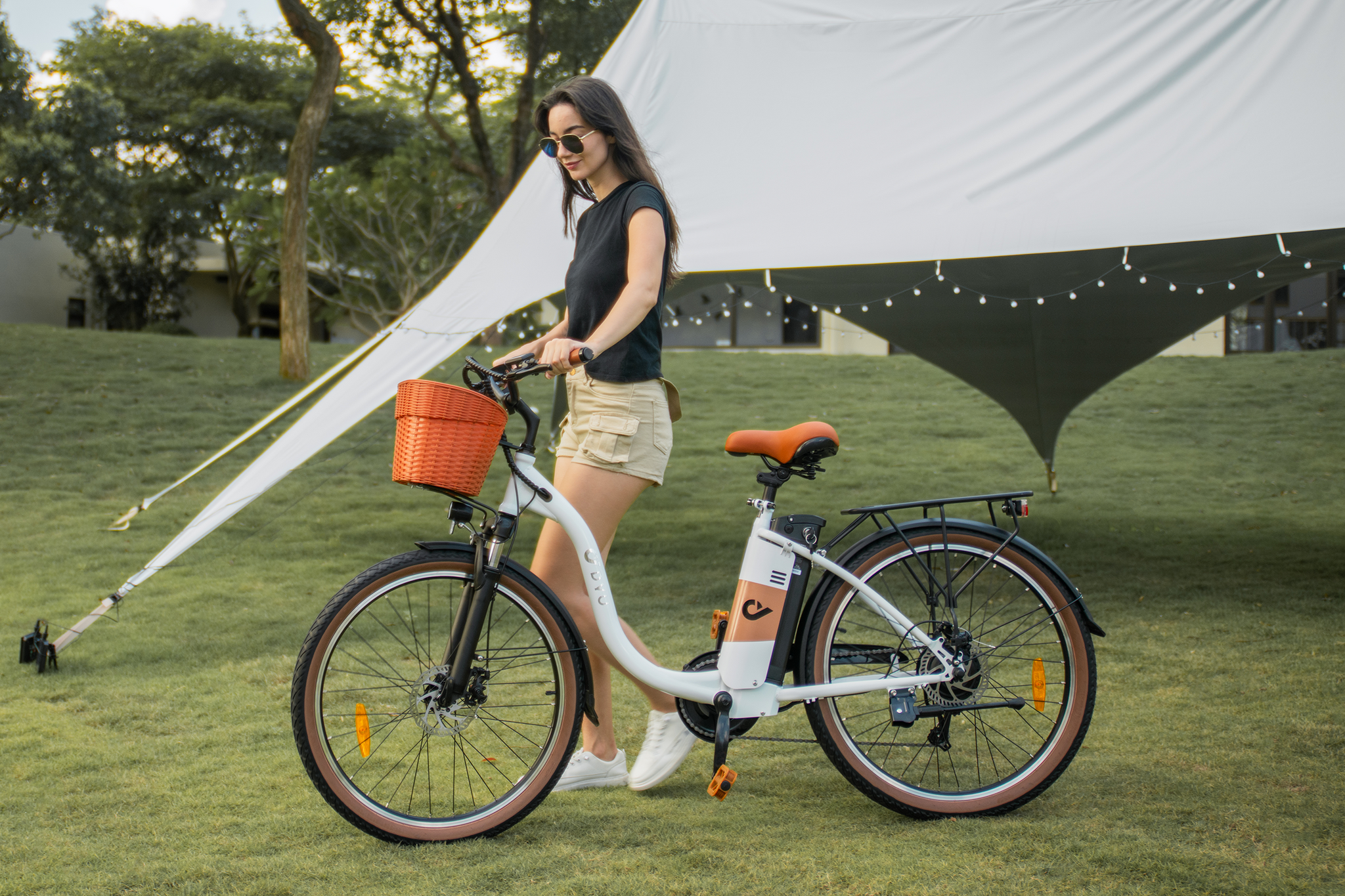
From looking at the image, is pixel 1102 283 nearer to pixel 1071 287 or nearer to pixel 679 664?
pixel 1071 287

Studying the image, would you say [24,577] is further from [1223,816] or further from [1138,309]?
[1138,309]

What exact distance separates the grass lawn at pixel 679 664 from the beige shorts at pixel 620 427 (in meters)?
0.76

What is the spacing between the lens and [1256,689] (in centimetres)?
336

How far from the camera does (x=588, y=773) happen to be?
257cm

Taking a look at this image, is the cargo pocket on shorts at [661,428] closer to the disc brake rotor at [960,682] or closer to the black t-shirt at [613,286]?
the black t-shirt at [613,286]

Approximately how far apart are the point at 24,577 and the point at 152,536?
1.31 m

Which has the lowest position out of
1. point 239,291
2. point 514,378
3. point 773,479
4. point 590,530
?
point 590,530

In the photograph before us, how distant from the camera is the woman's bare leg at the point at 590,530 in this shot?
2.38m


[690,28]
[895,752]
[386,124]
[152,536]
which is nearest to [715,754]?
[895,752]

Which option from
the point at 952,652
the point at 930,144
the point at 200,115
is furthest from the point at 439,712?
the point at 200,115

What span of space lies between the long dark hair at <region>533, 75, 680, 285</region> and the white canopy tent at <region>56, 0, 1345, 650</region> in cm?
177

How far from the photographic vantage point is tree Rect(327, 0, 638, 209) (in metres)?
12.9

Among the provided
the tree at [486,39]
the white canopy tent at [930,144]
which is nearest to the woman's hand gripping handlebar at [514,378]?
the white canopy tent at [930,144]

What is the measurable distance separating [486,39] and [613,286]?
40.9 ft
